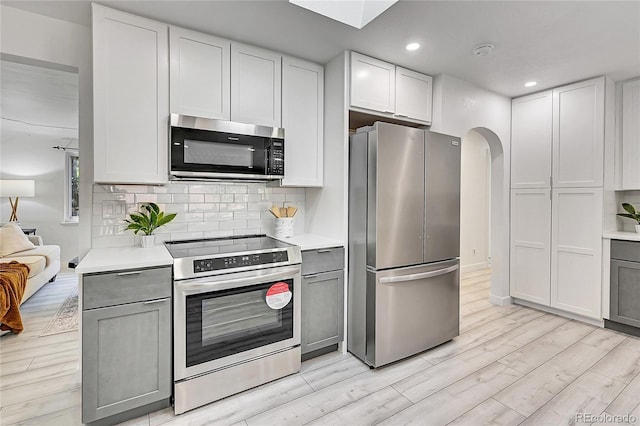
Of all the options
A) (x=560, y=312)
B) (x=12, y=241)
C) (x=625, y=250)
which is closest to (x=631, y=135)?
(x=625, y=250)

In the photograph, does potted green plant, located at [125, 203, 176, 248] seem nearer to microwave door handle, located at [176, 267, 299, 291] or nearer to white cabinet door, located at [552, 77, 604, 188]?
microwave door handle, located at [176, 267, 299, 291]

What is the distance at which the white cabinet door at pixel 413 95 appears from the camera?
2.94m

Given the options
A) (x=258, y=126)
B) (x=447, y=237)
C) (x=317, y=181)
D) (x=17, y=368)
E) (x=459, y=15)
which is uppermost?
(x=459, y=15)

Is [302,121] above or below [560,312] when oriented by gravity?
above

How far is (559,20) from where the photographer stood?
7.12ft

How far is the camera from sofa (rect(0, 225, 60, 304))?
393cm

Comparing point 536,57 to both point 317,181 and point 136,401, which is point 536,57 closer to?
point 317,181

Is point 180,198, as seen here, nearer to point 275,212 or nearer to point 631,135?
point 275,212

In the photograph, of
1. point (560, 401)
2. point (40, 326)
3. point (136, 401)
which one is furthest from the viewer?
point (40, 326)

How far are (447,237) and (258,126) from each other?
1888 millimetres

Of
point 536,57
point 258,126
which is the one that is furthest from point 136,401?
point 536,57

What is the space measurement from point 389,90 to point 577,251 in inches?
106

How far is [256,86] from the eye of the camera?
2.56 metres

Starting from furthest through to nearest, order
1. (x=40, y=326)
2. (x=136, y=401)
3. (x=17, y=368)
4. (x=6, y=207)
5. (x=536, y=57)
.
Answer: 1. (x=6, y=207)
2. (x=40, y=326)
3. (x=536, y=57)
4. (x=17, y=368)
5. (x=136, y=401)
